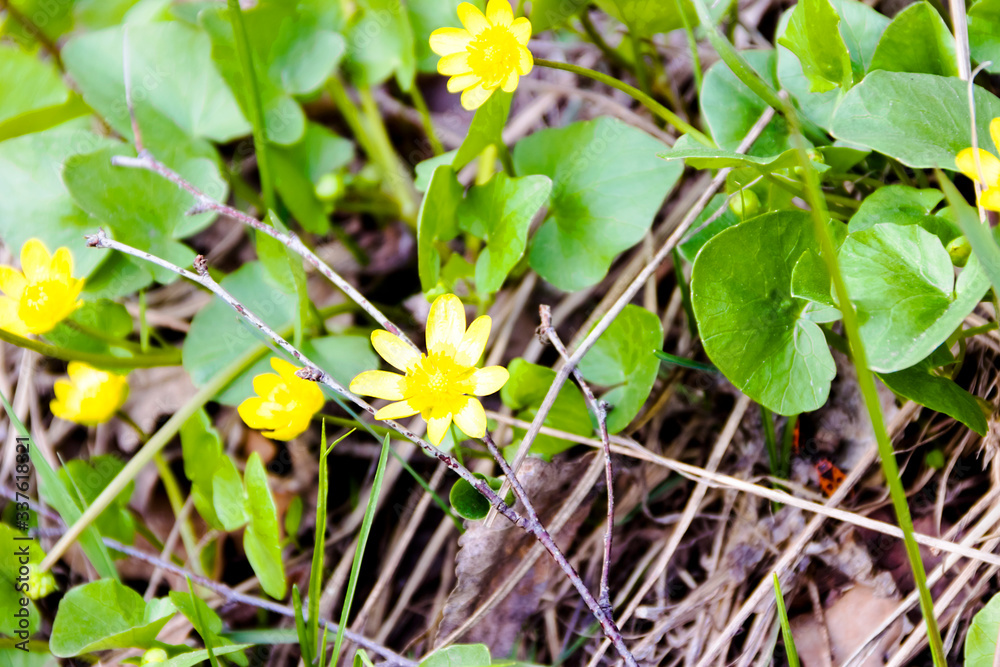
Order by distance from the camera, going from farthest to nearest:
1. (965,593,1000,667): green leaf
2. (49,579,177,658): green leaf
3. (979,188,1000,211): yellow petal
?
1. (49,579,177,658): green leaf
2. (965,593,1000,667): green leaf
3. (979,188,1000,211): yellow petal

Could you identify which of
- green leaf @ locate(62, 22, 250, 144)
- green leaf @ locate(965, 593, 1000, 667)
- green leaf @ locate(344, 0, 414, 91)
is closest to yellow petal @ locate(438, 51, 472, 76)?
green leaf @ locate(344, 0, 414, 91)

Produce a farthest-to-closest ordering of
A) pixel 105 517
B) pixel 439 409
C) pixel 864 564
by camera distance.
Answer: pixel 105 517
pixel 864 564
pixel 439 409

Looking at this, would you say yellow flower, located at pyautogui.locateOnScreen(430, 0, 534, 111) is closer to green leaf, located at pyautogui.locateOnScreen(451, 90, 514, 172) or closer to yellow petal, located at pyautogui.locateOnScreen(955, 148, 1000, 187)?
green leaf, located at pyautogui.locateOnScreen(451, 90, 514, 172)

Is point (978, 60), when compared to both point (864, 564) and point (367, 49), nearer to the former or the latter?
point (864, 564)

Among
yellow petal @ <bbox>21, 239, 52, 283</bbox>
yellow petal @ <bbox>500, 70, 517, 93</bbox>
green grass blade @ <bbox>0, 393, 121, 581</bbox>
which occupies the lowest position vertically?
green grass blade @ <bbox>0, 393, 121, 581</bbox>

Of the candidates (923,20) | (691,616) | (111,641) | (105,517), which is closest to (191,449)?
(105,517)

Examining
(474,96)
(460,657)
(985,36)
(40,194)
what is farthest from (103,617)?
(985,36)

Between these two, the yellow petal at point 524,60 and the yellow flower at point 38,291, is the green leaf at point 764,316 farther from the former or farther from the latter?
the yellow flower at point 38,291
